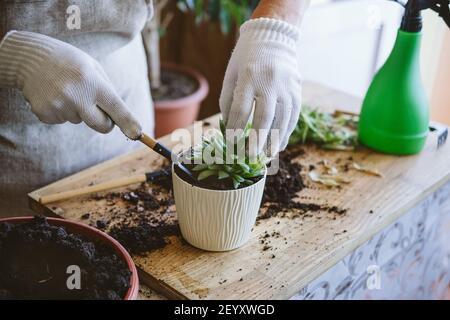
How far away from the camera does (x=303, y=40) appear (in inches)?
108

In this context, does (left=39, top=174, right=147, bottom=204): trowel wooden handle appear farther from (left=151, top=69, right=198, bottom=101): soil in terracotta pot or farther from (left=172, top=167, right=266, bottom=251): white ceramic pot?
(left=151, top=69, right=198, bottom=101): soil in terracotta pot

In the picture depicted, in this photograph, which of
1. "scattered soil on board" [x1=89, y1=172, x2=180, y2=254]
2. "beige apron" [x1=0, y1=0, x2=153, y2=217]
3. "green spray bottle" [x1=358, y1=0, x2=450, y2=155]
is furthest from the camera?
"green spray bottle" [x1=358, y1=0, x2=450, y2=155]

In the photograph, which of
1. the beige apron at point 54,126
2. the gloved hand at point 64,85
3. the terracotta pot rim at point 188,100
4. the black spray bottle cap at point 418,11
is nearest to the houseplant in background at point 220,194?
the gloved hand at point 64,85

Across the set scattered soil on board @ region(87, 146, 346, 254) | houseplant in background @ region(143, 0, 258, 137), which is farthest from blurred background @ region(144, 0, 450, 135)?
scattered soil on board @ region(87, 146, 346, 254)

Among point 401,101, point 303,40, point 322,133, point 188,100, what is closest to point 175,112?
point 188,100

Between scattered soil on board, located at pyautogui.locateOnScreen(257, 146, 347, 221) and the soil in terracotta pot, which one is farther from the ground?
scattered soil on board, located at pyautogui.locateOnScreen(257, 146, 347, 221)

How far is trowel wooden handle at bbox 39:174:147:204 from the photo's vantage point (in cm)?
113

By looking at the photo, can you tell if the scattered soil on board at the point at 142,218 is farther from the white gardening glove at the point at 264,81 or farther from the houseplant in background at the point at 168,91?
the houseplant in background at the point at 168,91

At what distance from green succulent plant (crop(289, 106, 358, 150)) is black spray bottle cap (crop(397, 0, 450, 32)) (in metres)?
0.29

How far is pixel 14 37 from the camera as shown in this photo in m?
1.08

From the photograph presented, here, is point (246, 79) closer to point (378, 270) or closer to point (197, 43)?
point (378, 270)

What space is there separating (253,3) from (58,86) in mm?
1535

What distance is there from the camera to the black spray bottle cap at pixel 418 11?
1238 millimetres
